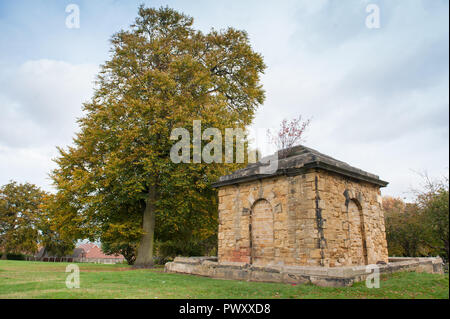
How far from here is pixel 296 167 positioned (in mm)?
10805

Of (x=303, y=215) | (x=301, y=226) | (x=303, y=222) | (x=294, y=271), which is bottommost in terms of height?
(x=294, y=271)

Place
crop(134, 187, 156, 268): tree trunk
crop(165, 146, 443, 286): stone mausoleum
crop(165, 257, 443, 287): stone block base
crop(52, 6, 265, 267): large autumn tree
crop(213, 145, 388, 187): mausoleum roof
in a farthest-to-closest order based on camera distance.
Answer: crop(134, 187, 156, 268): tree trunk → crop(52, 6, 265, 267): large autumn tree → crop(213, 145, 388, 187): mausoleum roof → crop(165, 146, 443, 286): stone mausoleum → crop(165, 257, 443, 287): stone block base

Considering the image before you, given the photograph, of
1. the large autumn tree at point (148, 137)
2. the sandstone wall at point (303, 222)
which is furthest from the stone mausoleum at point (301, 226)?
the large autumn tree at point (148, 137)

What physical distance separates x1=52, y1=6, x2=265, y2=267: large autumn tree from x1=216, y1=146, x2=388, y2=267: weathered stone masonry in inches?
173

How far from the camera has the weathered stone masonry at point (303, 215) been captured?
→ 10.2m

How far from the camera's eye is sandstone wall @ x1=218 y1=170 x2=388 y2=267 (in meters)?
10.1

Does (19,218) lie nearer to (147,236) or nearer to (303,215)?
(147,236)

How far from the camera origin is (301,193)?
1067 centimetres

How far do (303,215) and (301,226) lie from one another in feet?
1.29

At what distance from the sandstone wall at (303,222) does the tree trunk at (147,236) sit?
5.97 m

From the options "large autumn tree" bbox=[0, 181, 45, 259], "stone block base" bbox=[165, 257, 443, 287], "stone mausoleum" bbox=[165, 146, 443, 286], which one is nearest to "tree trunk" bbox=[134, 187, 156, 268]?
"stone block base" bbox=[165, 257, 443, 287]

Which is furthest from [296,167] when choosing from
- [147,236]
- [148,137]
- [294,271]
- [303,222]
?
[147,236]

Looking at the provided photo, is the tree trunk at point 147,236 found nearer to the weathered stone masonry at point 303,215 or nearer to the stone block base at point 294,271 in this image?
the stone block base at point 294,271

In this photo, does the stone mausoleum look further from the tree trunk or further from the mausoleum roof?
the tree trunk
